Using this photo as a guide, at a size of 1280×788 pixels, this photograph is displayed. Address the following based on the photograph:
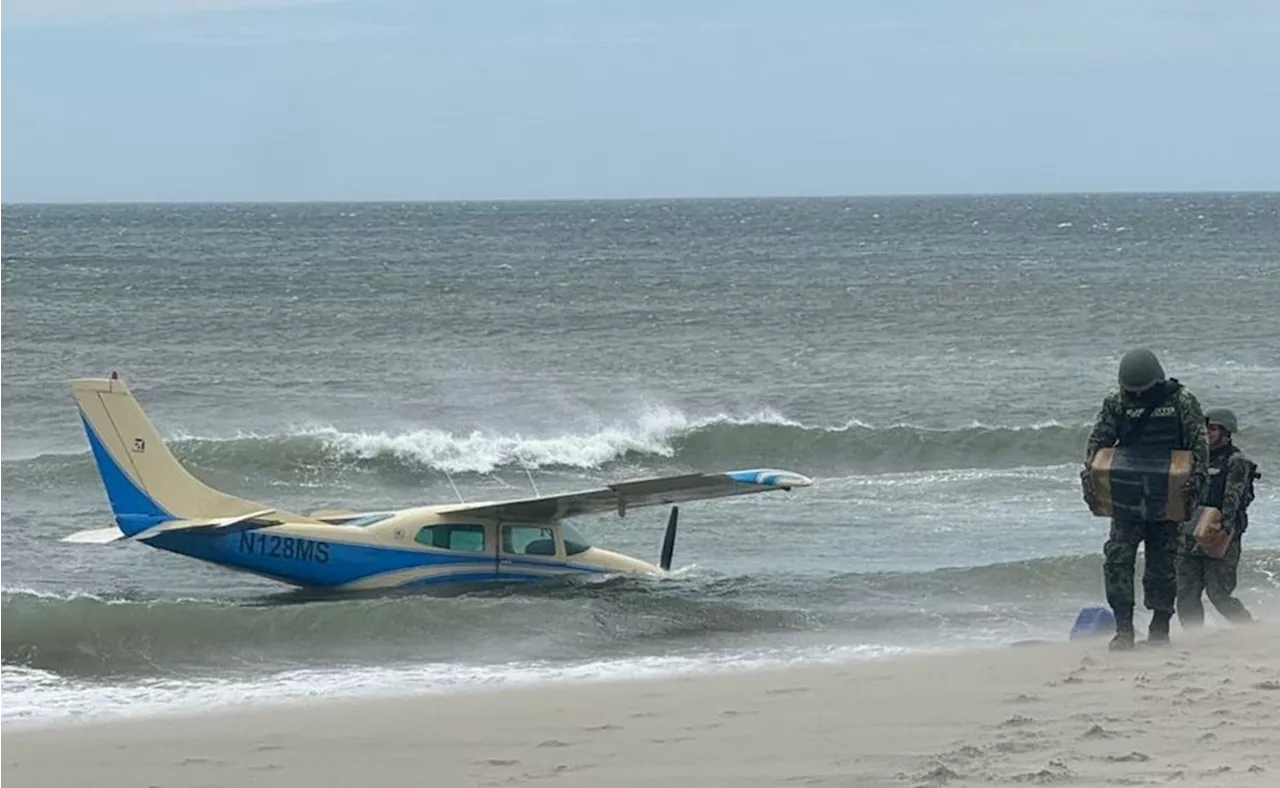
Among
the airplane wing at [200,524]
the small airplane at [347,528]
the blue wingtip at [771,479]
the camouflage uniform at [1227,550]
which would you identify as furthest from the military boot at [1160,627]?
the airplane wing at [200,524]

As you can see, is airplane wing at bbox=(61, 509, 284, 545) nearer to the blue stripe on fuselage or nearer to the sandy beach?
the blue stripe on fuselage

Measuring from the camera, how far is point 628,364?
39.3 metres

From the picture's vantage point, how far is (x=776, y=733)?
9.30 m

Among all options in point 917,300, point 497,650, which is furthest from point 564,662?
point 917,300

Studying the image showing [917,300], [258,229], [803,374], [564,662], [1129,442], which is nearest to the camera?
[1129,442]

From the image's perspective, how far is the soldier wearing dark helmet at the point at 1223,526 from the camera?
11.7m

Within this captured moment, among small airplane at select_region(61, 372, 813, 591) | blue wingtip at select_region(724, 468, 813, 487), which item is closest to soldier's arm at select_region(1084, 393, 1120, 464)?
blue wingtip at select_region(724, 468, 813, 487)

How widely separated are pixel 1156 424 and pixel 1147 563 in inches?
40.1

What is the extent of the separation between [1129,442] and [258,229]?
137 m

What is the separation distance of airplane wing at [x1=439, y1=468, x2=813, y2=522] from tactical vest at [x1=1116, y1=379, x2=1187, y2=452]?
5773 millimetres

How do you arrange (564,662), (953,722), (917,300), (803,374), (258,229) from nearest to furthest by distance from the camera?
(953,722) → (564,662) → (803,374) → (917,300) → (258,229)

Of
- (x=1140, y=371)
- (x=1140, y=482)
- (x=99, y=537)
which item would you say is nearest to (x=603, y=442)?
(x=99, y=537)

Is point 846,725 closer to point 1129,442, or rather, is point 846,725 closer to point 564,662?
point 1129,442

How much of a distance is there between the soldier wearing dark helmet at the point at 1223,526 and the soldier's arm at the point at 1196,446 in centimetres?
91
